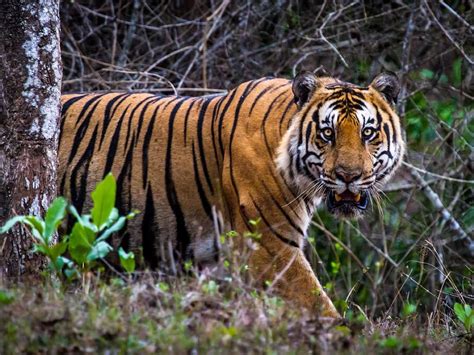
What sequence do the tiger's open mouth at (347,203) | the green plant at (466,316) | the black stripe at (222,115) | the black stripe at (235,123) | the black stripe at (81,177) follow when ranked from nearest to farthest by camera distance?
the green plant at (466,316)
the tiger's open mouth at (347,203)
the black stripe at (235,123)
the black stripe at (222,115)
the black stripe at (81,177)

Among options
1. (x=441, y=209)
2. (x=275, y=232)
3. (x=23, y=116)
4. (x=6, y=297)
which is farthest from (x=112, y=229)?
(x=441, y=209)

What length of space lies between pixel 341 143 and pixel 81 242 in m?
1.74

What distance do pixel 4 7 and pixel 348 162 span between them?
6.61ft

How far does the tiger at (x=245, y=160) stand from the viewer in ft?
17.9

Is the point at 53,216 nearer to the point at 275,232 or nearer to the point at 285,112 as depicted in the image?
the point at 275,232

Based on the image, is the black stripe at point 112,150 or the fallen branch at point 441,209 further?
the fallen branch at point 441,209

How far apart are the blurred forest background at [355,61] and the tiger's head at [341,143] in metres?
2.76

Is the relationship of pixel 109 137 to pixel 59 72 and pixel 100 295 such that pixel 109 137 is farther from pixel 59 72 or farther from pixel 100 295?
pixel 100 295

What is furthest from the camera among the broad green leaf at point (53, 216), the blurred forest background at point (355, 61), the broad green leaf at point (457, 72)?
the broad green leaf at point (457, 72)

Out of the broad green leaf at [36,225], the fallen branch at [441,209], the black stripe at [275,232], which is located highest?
the broad green leaf at [36,225]

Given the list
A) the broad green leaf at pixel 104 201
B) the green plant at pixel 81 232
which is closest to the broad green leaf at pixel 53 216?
the green plant at pixel 81 232

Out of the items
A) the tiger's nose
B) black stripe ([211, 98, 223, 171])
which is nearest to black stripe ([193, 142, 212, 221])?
black stripe ([211, 98, 223, 171])

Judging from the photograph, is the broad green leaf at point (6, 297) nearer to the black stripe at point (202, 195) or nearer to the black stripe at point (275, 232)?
the black stripe at point (275, 232)

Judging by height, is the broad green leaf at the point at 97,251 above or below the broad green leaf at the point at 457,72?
below
